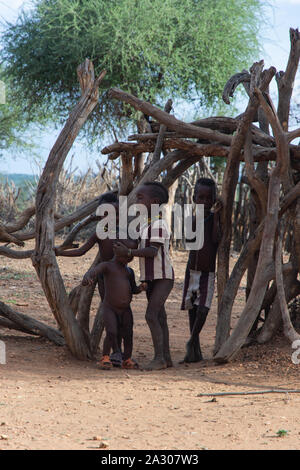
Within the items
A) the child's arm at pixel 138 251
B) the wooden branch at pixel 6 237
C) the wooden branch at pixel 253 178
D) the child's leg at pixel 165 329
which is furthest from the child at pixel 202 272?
the wooden branch at pixel 6 237

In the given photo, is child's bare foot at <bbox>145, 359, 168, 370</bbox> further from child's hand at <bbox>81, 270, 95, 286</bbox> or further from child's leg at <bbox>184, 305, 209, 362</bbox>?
child's hand at <bbox>81, 270, 95, 286</bbox>

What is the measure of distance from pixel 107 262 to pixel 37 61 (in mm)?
9422

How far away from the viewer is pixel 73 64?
512 inches

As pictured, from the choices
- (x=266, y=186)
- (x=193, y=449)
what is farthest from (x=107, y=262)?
(x=193, y=449)

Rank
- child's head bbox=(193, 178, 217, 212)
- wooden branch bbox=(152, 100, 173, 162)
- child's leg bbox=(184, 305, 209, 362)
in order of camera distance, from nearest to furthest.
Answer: child's leg bbox=(184, 305, 209, 362)
child's head bbox=(193, 178, 217, 212)
wooden branch bbox=(152, 100, 173, 162)

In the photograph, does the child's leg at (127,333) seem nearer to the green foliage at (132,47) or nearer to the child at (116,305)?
the child at (116,305)

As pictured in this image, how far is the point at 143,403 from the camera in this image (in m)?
3.51

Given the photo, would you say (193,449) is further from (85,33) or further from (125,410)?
(85,33)

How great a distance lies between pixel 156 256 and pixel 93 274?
476mm

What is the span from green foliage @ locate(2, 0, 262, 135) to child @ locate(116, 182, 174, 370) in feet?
26.0

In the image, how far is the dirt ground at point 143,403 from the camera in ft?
9.27

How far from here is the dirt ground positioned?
283 centimetres

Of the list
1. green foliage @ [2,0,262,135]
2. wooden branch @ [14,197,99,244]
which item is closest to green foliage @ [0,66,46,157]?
green foliage @ [2,0,262,135]

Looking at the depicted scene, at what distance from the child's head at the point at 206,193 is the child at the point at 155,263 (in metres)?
0.42
